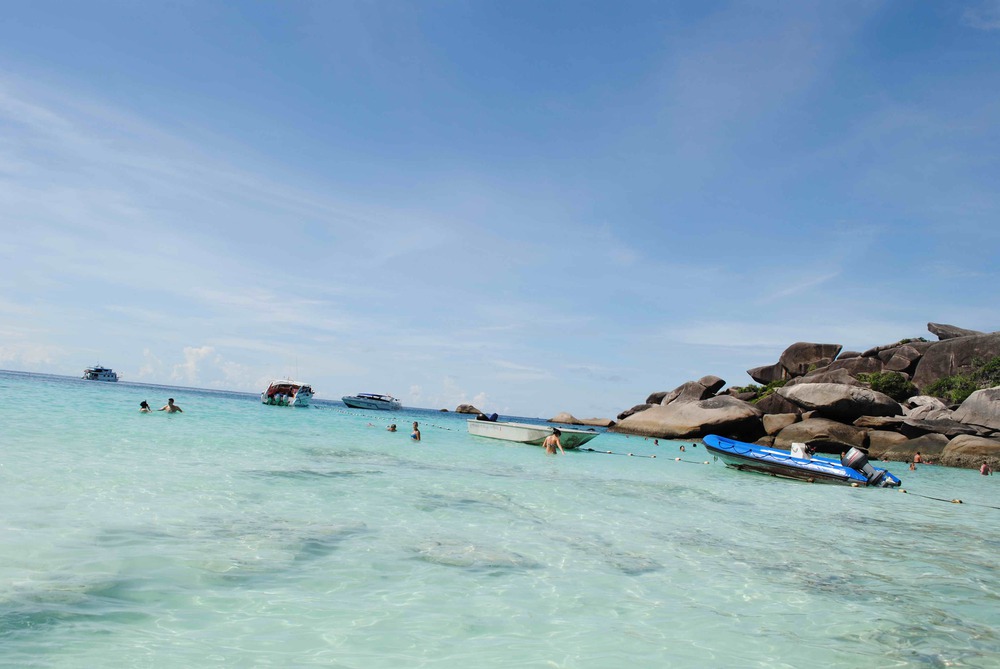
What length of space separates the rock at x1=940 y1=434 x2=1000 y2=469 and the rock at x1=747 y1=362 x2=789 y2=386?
23098 millimetres

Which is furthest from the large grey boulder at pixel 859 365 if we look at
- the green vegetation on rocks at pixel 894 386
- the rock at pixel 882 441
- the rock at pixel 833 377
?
the rock at pixel 882 441

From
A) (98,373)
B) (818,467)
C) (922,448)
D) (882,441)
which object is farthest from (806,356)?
(98,373)

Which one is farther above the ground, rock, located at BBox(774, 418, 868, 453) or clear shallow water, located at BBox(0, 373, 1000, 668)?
rock, located at BBox(774, 418, 868, 453)

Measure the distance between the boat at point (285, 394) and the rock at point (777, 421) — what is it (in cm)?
4133

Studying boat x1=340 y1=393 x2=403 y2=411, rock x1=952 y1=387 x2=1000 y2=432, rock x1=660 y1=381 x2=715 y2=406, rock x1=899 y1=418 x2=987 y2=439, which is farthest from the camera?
boat x1=340 y1=393 x2=403 y2=411

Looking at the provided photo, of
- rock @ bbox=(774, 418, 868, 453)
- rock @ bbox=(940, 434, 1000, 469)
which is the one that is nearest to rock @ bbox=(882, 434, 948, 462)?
rock @ bbox=(940, 434, 1000, 469)

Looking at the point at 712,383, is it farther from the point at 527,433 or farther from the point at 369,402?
the point at 369,402

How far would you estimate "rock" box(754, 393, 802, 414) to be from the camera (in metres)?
40.7

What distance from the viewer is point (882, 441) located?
3391cm

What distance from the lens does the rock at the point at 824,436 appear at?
34.8m

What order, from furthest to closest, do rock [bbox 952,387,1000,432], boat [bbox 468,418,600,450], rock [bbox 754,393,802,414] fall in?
1. rock [bbox 754,393,802,414]
2. rock [bbox 952,387,1000,432]
3. boat [bbox 468,418,600,450]

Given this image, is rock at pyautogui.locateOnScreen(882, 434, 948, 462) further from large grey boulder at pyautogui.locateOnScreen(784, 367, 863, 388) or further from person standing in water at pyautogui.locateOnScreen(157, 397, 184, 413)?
person standing in water at pyautogui.locateOnScreen(157, 397, 184, 413)

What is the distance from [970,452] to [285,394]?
2072 inches

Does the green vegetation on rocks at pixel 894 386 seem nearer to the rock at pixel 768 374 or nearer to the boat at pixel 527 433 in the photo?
the rock at pixel 768 374
